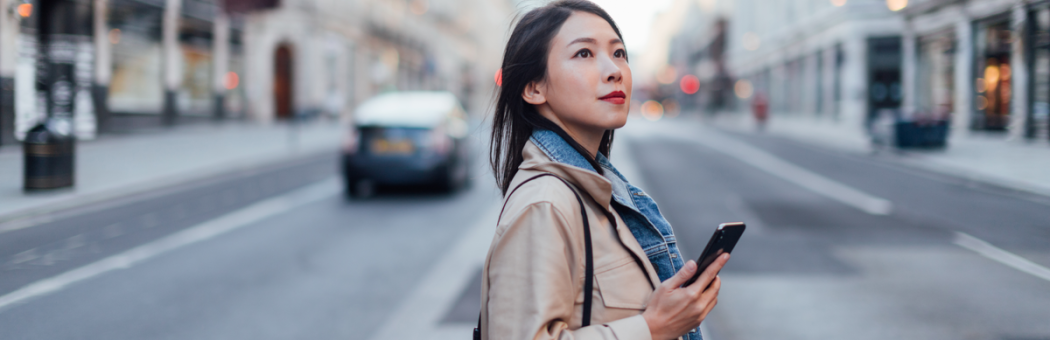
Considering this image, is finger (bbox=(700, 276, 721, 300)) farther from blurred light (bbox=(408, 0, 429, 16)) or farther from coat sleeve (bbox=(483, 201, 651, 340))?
blurred light (bbox=(408, 0, 429, 16))

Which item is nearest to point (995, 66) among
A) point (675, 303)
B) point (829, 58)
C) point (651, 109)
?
point (675, 303)

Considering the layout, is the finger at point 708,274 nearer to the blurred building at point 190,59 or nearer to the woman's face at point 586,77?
the woman's face at point 586,77

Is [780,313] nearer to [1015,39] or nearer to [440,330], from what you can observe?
[440,330]

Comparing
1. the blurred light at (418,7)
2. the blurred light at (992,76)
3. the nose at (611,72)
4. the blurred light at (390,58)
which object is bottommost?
the nose at (611,72)

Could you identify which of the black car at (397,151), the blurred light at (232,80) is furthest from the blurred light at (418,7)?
the black car at (397,151)

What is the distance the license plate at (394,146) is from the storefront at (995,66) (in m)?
9.27

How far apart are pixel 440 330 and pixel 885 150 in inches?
613

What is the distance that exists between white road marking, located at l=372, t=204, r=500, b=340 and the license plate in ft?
12.4

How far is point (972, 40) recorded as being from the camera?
247 cm

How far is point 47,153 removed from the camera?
9.47m

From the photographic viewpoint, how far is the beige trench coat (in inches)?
56.3

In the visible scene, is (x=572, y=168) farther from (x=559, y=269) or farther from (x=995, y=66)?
(x=995, y=66)

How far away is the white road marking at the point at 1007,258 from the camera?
167cm

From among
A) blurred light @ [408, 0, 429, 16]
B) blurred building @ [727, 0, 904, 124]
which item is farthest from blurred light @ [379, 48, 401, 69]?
blurred building @ [727, 0, 904, 124]
